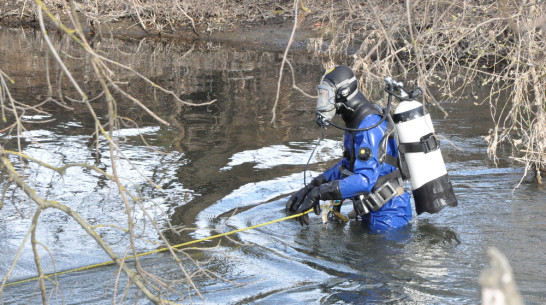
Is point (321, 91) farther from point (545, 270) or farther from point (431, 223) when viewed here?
point (545, 270)

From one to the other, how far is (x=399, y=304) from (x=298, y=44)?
44.2 feet

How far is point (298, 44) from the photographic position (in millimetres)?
17234

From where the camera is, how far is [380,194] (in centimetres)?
524

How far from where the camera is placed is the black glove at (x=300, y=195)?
218 inches

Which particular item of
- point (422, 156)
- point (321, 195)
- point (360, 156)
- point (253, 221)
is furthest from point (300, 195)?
point (422, 156)

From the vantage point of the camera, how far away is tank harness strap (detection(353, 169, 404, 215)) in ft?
17.2

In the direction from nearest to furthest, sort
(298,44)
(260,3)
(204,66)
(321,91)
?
(321,91) → (204,66) → (298,44) → (260,3)

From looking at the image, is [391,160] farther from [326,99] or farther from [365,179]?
[326,99]

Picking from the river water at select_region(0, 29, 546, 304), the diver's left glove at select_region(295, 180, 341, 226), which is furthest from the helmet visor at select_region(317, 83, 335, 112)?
the river water at select_region(0, 29, 546, 304)

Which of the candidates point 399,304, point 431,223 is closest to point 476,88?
point 431,223

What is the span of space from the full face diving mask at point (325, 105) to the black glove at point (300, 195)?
26.6 inches

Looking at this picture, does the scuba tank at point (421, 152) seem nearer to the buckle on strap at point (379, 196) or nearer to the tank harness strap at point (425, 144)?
the tank harness strap at point (425, 144)

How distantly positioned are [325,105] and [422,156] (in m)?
0.82

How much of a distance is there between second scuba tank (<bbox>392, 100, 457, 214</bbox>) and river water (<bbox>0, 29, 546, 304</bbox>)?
0.76 ft
